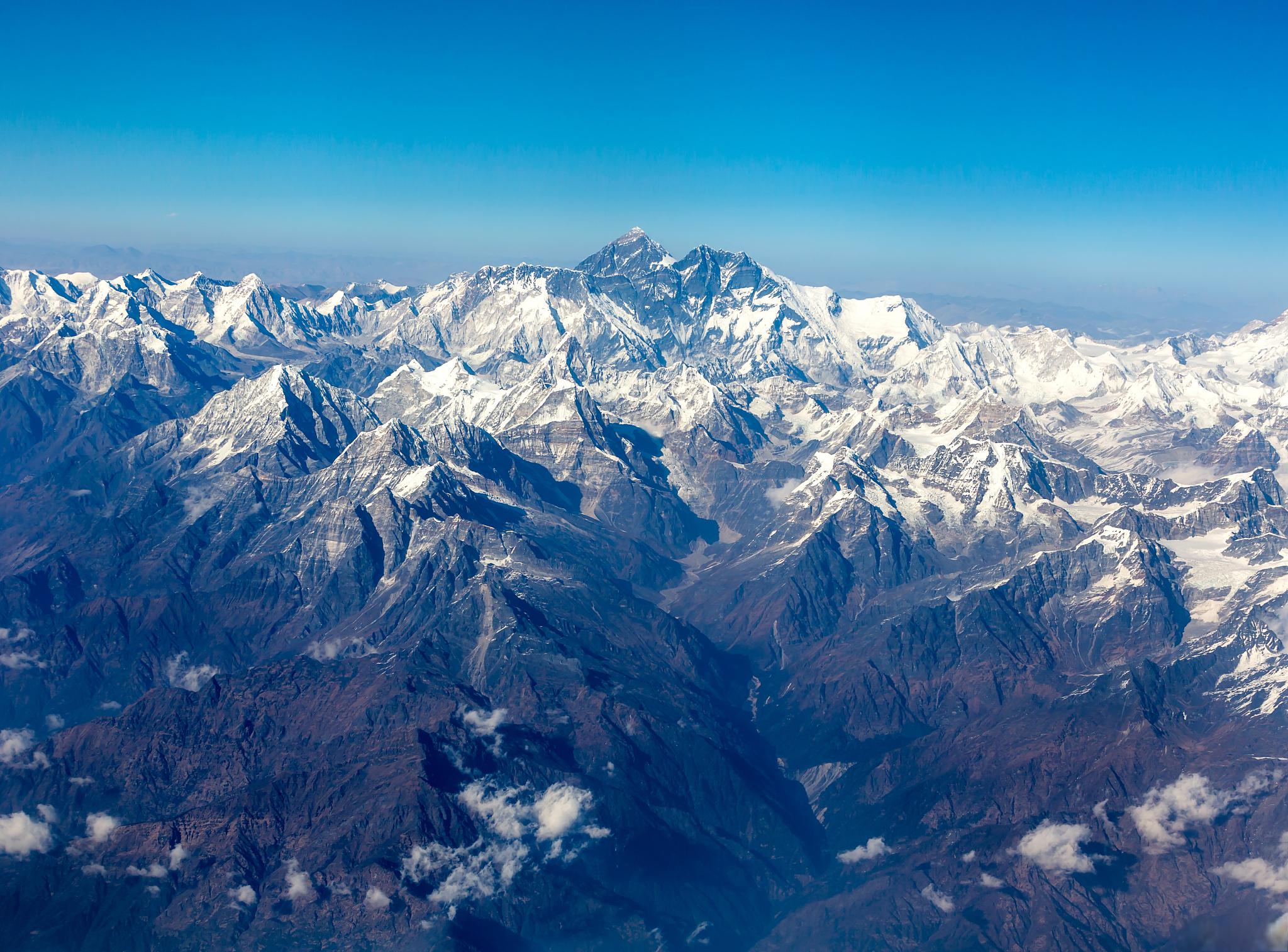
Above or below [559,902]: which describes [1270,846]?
above

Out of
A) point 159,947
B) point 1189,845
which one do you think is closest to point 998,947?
point 1189,845

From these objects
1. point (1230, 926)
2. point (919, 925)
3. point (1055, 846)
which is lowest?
point (919, 925)

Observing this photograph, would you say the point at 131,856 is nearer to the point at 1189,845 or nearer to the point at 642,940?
the point at 642,940

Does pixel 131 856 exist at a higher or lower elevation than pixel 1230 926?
lower

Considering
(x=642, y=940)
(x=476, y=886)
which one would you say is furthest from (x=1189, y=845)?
(x=476, y=886)

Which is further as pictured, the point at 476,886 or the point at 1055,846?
the point at 1055,846

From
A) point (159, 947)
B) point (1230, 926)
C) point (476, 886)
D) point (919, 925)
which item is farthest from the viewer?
point (919, 925)

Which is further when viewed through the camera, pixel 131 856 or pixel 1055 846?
pixel 1055 846

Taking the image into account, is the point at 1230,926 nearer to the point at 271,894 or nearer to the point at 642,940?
the point at 642,940

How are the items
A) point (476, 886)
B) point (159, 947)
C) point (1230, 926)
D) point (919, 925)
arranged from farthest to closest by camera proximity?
point (919, 925) < point (476, 886) < point (159, 947) < point (1230, 926)
